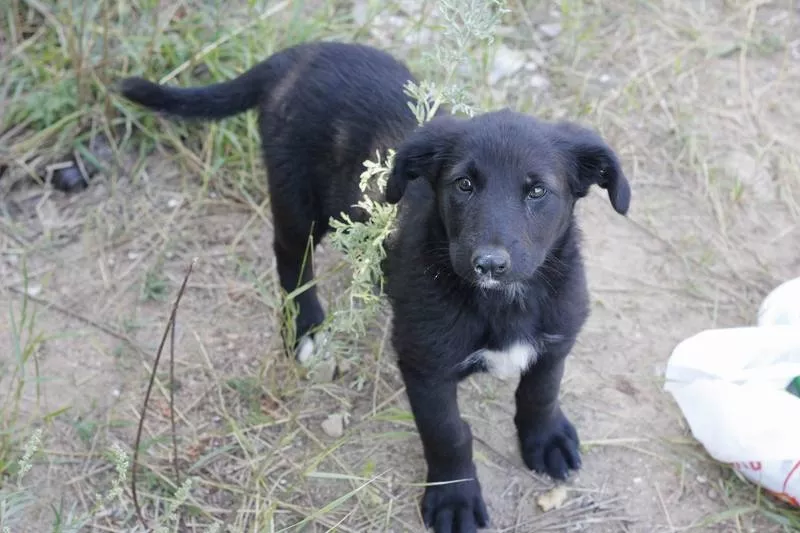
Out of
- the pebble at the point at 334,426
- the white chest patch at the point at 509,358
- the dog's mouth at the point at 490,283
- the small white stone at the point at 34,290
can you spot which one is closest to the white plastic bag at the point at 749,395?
the white chest patch at the point at 509,358

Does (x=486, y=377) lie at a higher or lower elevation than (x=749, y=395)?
lower

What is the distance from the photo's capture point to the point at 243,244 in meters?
4.16

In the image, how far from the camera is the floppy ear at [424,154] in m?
2.70

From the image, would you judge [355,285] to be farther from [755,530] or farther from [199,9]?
[199,9]

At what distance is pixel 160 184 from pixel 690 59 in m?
2.50

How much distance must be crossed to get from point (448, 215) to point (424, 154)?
18 cm

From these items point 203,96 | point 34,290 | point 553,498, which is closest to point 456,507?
point 553,498

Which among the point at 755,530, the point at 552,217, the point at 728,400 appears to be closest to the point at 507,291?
the point at 552,217

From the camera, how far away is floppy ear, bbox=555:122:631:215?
269 centimetres

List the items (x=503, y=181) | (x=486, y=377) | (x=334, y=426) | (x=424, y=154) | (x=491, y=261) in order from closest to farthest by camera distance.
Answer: (x=491, y=261) → (x=503, y=181) → (x=424, y=154) → (x=334, y=426) → (x=486, y=377)

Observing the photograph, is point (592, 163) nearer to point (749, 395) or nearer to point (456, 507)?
point (749, 395)

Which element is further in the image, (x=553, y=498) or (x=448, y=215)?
(x=553, y=498)

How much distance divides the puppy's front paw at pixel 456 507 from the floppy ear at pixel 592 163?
0.98 metres

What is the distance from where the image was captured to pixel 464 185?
8.70 ft
